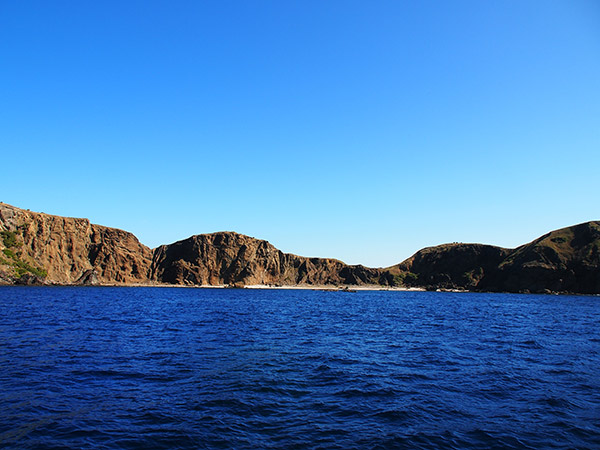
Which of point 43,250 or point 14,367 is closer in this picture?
point 14,367

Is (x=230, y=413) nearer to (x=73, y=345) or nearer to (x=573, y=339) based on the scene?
(x=73, y=345)

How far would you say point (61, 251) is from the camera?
545 ft

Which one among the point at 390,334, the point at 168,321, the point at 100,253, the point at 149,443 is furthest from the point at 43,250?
the point at 149,443

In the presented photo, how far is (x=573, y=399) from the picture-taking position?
1784 cm

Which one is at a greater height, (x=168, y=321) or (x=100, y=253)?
(x=100, y=253)

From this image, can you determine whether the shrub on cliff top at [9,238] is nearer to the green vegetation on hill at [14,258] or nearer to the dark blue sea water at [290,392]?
the green vegetation on hill at [14,258]

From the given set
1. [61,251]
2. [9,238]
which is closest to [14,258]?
[9,238]

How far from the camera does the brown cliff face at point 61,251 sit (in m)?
143

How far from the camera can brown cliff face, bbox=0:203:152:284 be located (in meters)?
143

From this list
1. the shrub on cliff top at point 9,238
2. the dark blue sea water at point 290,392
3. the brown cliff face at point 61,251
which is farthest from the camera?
the brown cliff face at point 61,251

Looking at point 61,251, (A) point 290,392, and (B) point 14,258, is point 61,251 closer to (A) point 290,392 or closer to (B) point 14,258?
(B) point 14,258

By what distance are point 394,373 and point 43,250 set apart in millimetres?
177103

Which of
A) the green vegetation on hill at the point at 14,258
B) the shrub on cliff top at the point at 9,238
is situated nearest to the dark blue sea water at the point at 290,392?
the green vegetation on hill at the point at 14,258

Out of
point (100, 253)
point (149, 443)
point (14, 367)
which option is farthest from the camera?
point (100, 253)
